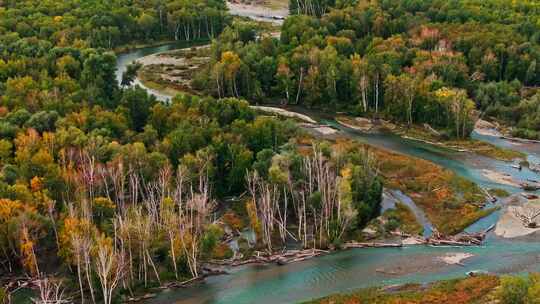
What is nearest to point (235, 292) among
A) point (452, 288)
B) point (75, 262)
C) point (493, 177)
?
point (75, 262)

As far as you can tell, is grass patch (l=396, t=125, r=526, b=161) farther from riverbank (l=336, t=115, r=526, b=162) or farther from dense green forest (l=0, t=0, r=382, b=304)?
dense green forest (l=0, t=0, r=382, b=304)

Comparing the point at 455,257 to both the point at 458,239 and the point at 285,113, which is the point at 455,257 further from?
the point at 285,113

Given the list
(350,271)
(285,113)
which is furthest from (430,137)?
(350,271)

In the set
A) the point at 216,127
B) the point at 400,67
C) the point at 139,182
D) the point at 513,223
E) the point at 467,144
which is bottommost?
the point at 513,223

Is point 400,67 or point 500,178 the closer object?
point 500,178

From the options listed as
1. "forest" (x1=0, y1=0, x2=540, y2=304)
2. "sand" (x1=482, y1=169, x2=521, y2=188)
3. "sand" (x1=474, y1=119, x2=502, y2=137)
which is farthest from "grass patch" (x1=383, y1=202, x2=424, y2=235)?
"sand" (x1=474, y1=119, x2=502, y2=137)

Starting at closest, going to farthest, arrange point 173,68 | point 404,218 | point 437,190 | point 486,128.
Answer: point 404,218 → point 437,190 → point 486,128 → point 173,68
